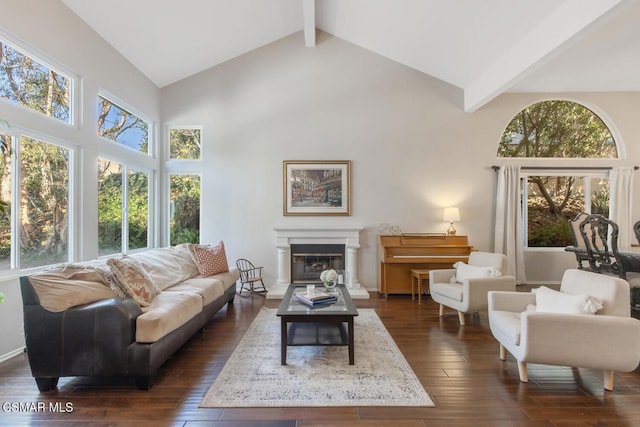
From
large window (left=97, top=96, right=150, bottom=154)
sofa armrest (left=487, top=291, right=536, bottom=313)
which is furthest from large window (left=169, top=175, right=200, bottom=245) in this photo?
sofa armrest (left=487, top=291, right=536, bottom=313)

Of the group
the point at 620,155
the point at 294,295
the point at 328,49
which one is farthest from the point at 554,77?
the point at 294,295

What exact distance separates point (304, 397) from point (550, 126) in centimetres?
623

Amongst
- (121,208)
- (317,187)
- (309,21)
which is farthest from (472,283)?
(121,208)

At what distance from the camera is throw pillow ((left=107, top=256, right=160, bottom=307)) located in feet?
8.93

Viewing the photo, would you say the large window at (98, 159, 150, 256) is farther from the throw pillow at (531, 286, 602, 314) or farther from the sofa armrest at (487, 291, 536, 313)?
the throw pillow at (531, 286, 602, 314)

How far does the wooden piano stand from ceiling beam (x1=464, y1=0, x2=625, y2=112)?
2.34m

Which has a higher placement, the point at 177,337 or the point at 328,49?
the point at 328,49

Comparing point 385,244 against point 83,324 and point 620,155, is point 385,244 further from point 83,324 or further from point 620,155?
point 620,155

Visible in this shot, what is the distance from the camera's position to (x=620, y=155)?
5.61 metres

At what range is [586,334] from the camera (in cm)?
226

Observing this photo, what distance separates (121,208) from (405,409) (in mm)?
4571

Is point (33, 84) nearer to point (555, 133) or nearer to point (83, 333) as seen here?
point (83, 333)

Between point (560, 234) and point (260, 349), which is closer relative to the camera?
point (260, 349)

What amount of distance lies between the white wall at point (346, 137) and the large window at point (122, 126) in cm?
79
